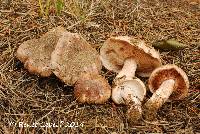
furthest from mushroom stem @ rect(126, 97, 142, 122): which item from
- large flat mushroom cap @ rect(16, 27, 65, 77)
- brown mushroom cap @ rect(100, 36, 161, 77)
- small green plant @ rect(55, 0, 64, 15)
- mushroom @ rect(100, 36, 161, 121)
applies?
small green plant @ rect(55, 0, 64, 15)

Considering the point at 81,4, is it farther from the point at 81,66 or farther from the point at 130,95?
the point at 130,95

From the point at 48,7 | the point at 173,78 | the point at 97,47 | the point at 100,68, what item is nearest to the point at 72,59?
the point at 100,68

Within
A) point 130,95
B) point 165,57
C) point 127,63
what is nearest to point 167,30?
point 165,57

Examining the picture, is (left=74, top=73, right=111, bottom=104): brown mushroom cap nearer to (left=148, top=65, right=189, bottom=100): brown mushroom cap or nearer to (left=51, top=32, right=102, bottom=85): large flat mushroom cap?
(left=51, top=32, right=102, bottom=85): large flat mushroom cap

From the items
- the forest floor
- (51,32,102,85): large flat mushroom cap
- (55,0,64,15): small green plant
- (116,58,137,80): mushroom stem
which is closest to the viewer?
the forest floor

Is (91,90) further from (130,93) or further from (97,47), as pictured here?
(97,47)

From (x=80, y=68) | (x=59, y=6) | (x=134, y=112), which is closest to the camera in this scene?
(x=134, y=112)
